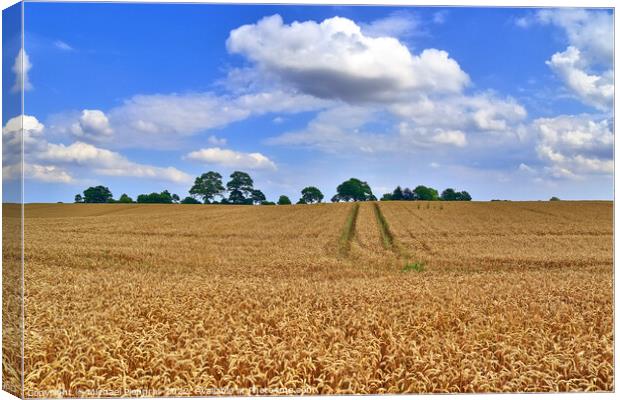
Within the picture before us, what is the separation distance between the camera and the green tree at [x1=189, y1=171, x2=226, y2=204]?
863cm

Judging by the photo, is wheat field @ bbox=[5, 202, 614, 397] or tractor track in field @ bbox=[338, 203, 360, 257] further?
tractor track in field @ bbox=[338, 203, 360, 257]

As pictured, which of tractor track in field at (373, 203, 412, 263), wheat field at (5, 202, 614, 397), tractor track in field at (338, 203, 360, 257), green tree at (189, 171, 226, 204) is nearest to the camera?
wheat field at (5, 202, 614, 397)

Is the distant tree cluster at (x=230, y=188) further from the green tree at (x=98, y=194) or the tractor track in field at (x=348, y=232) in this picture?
the tractor track in field at (x=348, y=232)

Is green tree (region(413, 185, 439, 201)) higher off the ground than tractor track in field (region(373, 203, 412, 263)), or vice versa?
green tree (region(413, 185, 439, 201))

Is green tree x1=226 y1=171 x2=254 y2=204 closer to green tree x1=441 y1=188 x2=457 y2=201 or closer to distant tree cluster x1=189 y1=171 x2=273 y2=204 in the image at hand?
distant tree cluster x1=189 y1=171 x2=273 y2=204

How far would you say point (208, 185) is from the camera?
919 centimetres

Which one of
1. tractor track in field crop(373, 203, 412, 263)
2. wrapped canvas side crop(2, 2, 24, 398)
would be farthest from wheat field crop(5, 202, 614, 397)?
tractor track in field crop(373, 203, 412, 263)

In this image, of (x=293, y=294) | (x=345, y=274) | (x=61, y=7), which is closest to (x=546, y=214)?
(x=345, y=274)

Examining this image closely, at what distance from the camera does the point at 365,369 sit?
191 inches

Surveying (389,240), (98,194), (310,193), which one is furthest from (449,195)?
(389,240)

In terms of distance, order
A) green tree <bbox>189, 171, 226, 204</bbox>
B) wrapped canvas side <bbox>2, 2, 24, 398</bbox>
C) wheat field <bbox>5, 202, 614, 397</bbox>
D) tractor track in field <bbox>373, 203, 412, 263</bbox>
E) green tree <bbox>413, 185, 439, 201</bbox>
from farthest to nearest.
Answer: tractor track in field <bbox>373, 203, 412, 263</bbox> → green tree <bbox>413, 185, 439, 201</bbox> → green tree <bbox>189, 171, 226, 204</bbox> → wrapped canvas side <bbox>2, 2, 24, 398</bbox> → wheat field <bbox>5, 202, 614, 397</bbox>

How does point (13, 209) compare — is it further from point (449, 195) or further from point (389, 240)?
point (389, 240)

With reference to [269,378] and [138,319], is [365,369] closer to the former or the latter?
[269,378]

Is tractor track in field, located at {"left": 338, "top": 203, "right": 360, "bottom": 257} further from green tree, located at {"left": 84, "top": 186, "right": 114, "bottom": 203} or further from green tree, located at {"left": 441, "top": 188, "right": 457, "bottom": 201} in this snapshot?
green tree, located at {"left": 84, "top": 186, "right": 114, "bottom": 203}
